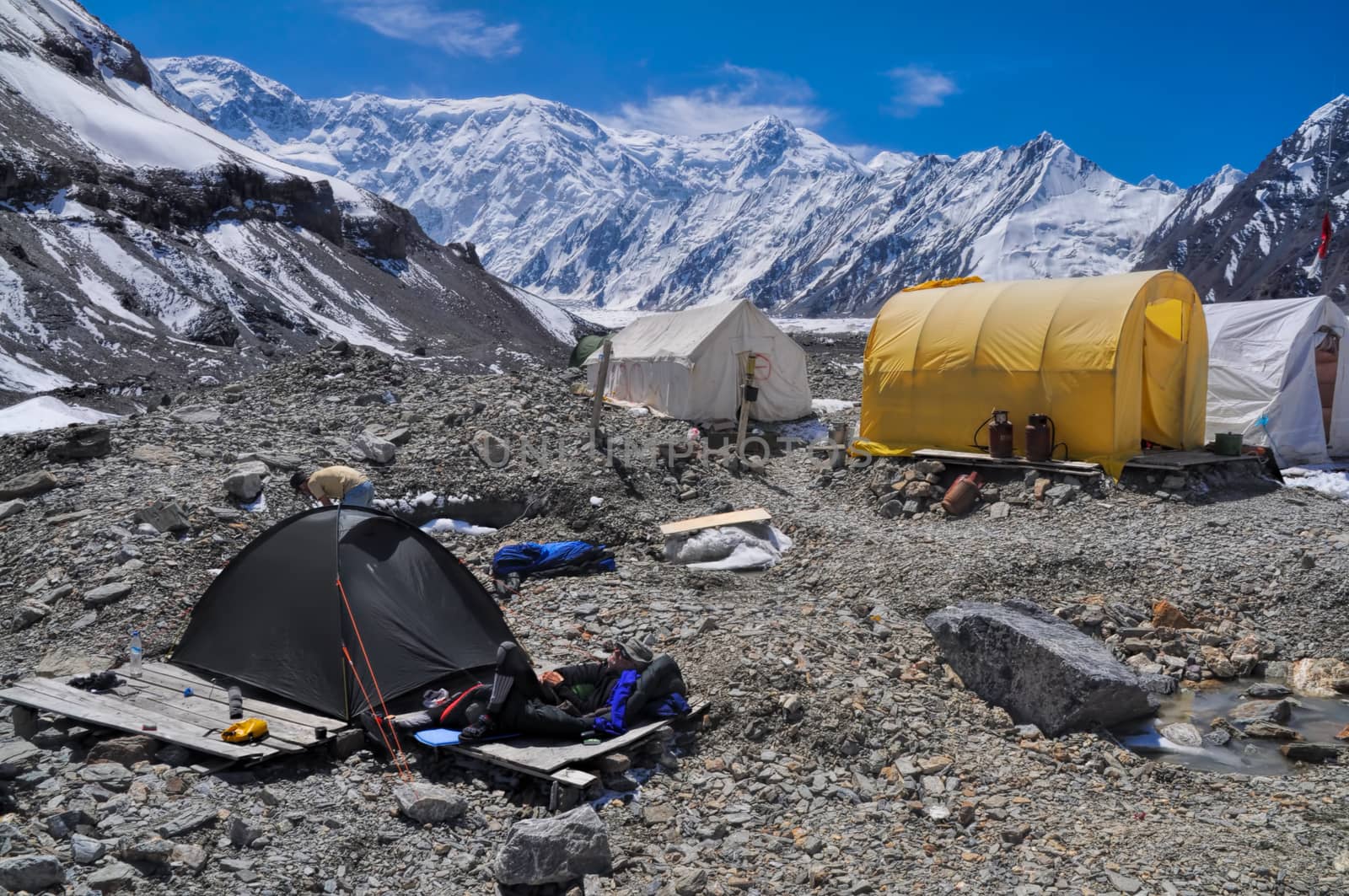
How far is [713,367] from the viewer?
63.8ft

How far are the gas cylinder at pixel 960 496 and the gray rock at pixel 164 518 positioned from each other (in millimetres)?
9965

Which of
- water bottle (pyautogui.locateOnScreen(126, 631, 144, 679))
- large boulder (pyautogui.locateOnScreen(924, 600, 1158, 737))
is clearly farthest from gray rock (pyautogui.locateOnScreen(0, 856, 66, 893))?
large boulder (pyautogui.locateOnScreen(924, 600, 1158, 737))

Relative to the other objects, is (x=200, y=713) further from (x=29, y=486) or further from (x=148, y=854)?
(x=29, y=486)

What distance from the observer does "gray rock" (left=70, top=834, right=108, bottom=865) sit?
4.61 m

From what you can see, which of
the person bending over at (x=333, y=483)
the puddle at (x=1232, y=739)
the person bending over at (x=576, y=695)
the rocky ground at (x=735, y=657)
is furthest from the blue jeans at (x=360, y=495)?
the puddle at (x=1232, y=739)

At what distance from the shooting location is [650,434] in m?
16.5

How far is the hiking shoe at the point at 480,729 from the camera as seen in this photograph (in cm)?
594

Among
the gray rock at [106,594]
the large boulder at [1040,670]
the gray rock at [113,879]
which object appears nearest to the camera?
the gray rock at [113,879]

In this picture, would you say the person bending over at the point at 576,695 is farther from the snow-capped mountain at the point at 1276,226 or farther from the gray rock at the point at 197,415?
the snow-capped mountain at the point at 1276,226

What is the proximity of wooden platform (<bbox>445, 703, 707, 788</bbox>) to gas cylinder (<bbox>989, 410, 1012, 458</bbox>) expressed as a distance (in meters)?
8.88

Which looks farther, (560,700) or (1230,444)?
(1230,444)

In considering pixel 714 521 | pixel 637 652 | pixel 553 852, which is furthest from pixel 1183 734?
pixel 714 521

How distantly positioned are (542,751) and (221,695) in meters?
2.58

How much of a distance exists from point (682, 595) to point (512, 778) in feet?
13.2
